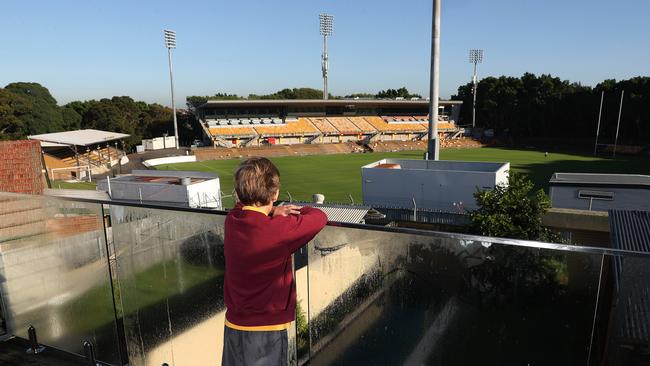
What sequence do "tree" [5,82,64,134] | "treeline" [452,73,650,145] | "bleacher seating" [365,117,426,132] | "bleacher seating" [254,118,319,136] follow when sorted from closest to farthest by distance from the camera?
"tree" [5,82,64,134] < "treeline" [452,73,650,145] < "bleacher seating" [254,118,319,136] < "bleacher seating" [365,117,426,132]

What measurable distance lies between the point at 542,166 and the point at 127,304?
42752 mm

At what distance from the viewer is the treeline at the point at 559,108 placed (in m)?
52.2

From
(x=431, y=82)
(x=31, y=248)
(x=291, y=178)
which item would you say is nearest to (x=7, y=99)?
(x=291, y=178)

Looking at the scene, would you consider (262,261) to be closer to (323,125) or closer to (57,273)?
(57,273)

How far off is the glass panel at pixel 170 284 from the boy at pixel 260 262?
59 centimetres

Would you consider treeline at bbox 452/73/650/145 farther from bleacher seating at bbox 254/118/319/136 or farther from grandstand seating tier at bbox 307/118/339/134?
bleacher seating at bbox 254/118/319/136

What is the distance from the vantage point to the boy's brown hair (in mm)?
1835

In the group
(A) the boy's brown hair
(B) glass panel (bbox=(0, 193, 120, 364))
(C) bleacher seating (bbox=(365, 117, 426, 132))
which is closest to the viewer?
(A) the boy's brown hair

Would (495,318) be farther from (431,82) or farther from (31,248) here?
(431,82)

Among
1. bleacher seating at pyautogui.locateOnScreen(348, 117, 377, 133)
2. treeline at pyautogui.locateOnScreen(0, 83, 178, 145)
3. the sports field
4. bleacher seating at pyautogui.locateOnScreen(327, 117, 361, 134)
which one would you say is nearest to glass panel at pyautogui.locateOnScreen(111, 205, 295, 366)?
the sports field

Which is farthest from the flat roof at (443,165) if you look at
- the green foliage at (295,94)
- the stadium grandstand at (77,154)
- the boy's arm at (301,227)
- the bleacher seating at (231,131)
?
the green foliage at (295,94)

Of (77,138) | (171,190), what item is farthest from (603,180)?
(77,138)

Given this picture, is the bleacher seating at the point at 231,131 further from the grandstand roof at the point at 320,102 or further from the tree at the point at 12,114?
the tree at the point at 12,114

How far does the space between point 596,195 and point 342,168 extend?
25983mm
